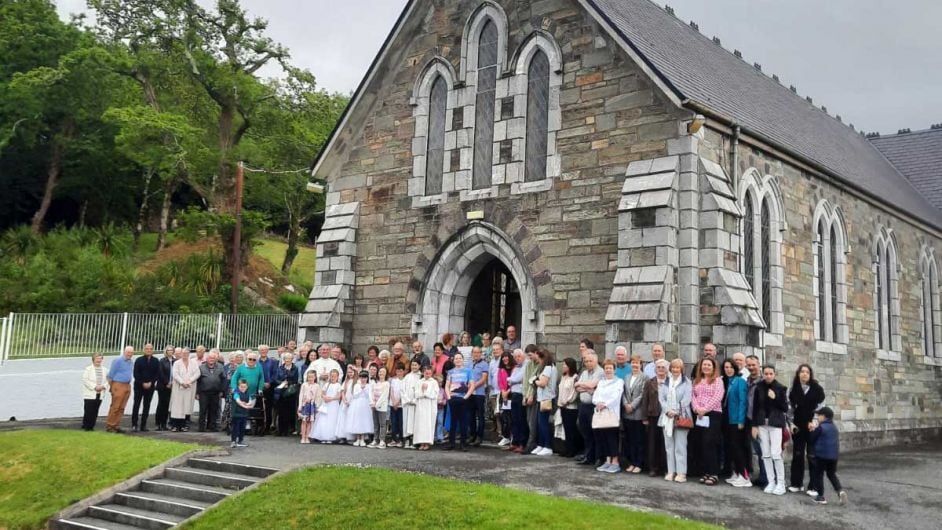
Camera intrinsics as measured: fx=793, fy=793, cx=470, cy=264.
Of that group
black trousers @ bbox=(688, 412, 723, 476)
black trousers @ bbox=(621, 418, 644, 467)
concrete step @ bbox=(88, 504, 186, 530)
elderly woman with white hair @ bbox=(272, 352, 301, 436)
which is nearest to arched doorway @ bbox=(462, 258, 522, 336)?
elderly woman with white hair @ bbox=(272, 352, 301, 436)

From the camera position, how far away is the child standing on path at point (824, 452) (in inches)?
380

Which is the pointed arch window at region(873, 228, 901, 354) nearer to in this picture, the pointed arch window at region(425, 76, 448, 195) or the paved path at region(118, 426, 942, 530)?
the paved path at region(118, 426, 942, 530)

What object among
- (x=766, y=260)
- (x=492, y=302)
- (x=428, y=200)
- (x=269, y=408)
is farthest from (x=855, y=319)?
(x=269, y=408)

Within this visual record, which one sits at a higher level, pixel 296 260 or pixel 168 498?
pixel 296 260

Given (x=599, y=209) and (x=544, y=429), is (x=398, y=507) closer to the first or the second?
(x=544, y=429)

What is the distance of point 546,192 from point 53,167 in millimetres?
28330

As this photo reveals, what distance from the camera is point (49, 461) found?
484 inches

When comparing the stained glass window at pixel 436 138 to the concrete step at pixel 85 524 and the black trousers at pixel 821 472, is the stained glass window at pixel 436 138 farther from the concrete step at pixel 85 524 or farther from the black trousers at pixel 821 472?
the black trousers at pixel 821 472

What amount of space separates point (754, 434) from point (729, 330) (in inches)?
99.8

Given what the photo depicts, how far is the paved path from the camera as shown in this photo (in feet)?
28.3

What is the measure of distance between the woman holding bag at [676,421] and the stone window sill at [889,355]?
11331 mm

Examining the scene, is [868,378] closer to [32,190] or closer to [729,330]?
[729,330]

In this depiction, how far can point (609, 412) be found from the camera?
1124 cm

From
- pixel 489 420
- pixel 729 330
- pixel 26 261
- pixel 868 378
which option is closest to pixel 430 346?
pixel 489 420
